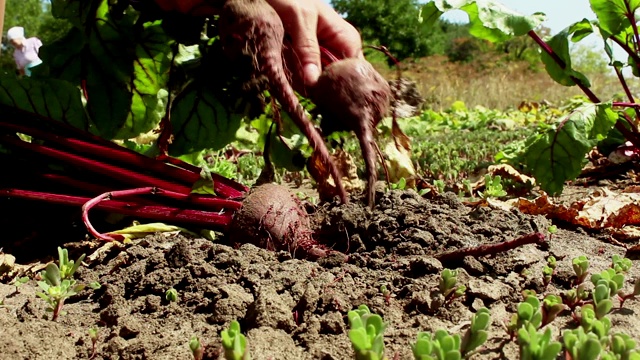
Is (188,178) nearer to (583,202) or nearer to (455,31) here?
(583,202)

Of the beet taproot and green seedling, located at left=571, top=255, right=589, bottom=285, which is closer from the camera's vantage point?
green seedling, located at left=571, top=255, right=589, bottom=285

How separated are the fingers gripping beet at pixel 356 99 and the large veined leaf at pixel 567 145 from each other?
1347 mm

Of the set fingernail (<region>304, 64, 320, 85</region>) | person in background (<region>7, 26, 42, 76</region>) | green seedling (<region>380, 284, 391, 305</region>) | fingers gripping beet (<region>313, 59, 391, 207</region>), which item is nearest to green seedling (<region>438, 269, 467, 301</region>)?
green seedling (<region>380, 284, 391, 305</region>)

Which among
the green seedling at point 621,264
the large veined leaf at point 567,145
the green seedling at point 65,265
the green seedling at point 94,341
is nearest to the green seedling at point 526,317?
the green seedling at point 621,264

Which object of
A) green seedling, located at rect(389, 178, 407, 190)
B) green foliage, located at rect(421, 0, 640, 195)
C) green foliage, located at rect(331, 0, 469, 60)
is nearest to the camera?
green seedling, located at rect(389, 178, 407, 190)

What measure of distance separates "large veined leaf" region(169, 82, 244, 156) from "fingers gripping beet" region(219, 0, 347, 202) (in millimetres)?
860

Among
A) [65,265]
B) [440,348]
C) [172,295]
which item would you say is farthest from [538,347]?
[65,265]

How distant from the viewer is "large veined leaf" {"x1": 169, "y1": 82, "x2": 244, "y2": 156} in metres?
3.15

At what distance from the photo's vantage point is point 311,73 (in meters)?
2.26

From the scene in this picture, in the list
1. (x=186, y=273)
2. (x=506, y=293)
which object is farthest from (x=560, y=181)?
(x=186, y=273)

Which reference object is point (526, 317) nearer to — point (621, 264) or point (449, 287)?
point (449, 287)

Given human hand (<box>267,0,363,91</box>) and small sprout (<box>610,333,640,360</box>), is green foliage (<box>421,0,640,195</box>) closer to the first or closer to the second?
human hand (<box>267,0,363,91</box>)

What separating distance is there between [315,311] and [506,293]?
56 centimetres

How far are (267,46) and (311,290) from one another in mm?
948
